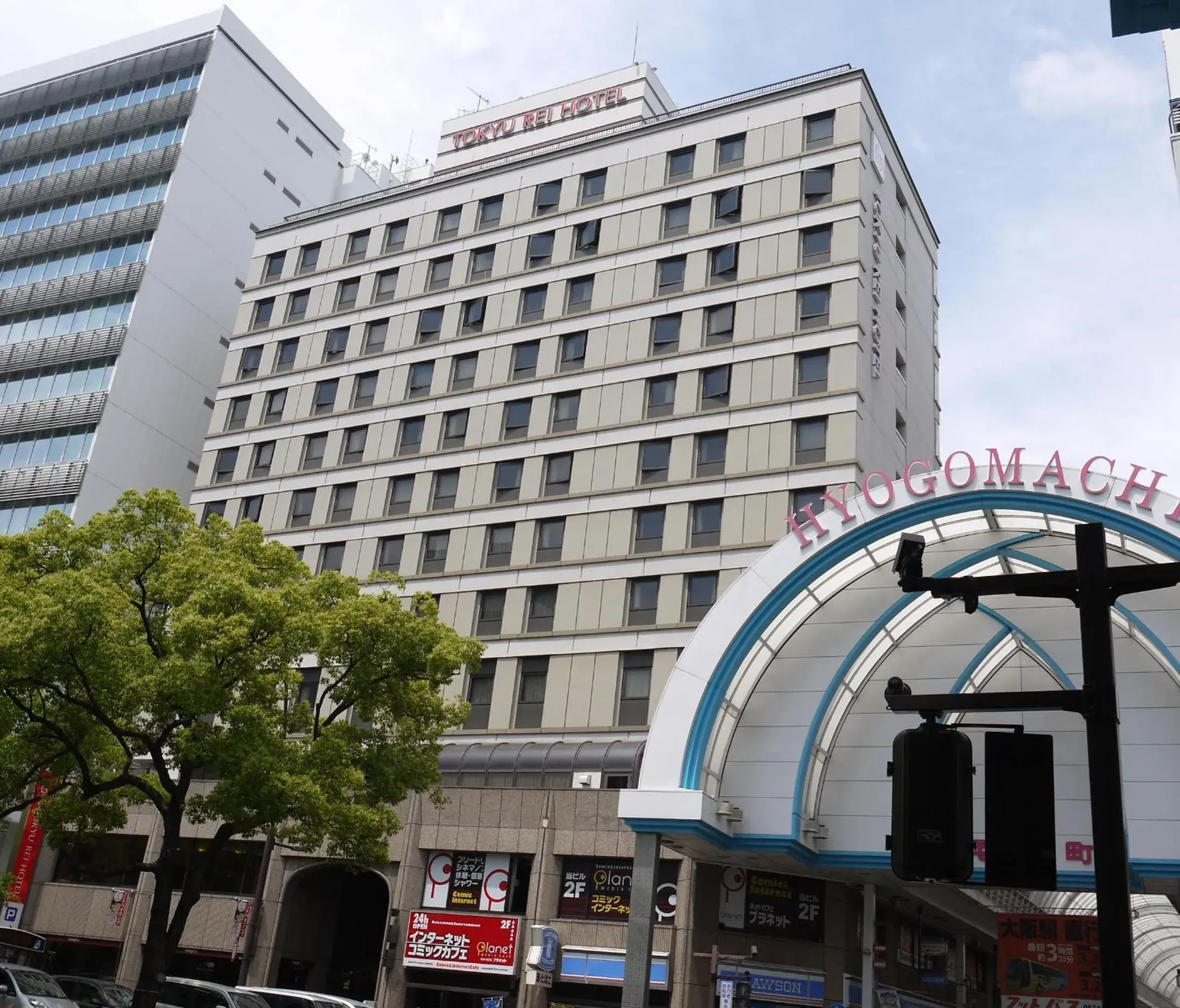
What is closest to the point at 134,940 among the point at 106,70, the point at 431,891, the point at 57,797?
the point at 431,891

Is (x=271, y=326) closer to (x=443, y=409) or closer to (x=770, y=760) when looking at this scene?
(x=443, y=409)

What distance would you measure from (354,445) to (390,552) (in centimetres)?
561

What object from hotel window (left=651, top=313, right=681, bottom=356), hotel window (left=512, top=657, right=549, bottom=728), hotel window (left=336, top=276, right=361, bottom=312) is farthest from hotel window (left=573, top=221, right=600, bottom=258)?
hotel window (left=512, top=657, right=549, bottom=728)

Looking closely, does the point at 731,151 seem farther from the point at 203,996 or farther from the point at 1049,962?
the point at 203,996

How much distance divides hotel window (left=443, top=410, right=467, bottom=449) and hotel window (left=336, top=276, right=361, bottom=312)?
8869 mm

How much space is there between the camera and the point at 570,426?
147 ft

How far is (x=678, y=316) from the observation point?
4431 centimetres

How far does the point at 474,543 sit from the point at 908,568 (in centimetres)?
3898

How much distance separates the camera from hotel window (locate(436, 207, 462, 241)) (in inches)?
2039

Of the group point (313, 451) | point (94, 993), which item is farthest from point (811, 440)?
point (94, 993)

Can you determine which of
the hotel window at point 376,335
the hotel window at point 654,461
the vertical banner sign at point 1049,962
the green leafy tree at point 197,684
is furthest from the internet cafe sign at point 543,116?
the vertical banner sign at point 1049,962

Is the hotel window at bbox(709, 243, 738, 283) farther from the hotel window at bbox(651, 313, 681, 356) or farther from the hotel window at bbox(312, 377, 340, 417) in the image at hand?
the hotel window at bbox(312, 377, 340, 417)

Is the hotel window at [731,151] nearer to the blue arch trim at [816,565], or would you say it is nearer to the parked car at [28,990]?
the blue arch trim at [816,565]

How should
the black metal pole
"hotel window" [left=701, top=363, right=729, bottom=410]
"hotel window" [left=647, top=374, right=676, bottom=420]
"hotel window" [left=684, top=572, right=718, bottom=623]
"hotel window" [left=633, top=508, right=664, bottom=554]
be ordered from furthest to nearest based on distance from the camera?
1. "hotel window" [left=647, top=374, right=676, bottom=420]
2. "hotel window" [left=701, top=363, right=729, bottom=410]
3. "hotel window" [left=633, top=508, right=664, bottom=554]
4. "hotel window" [left=684, top=572, right=718, bottom=623]
5. the black metal pole
